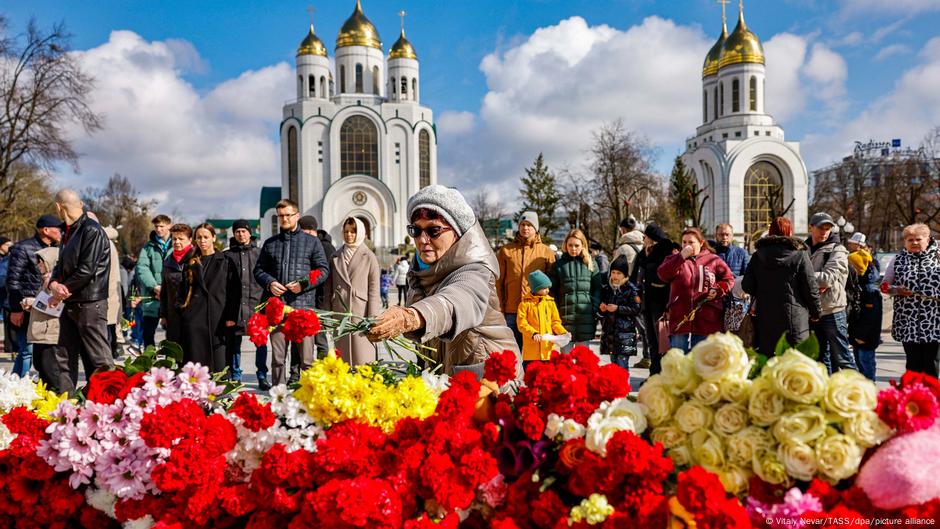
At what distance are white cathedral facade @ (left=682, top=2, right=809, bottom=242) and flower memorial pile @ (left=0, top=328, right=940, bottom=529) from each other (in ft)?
167

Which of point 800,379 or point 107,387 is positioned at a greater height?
point 800,379

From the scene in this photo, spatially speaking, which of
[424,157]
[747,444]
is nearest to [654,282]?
[747,444]

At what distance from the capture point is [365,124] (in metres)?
53.1

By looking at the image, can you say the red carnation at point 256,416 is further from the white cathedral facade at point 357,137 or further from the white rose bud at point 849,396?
the white cathedral facade at point 357,137

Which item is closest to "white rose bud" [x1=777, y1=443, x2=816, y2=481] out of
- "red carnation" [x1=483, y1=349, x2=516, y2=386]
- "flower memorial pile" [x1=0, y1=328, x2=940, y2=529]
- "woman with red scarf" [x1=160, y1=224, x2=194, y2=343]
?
"flower memorial pile" [x1=0, y1=328, x2=940, y2=529]

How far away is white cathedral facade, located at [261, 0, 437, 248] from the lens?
2025 inches

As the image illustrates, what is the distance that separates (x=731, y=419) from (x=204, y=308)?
5.60 meters

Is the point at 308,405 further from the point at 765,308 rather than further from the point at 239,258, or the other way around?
the point at 239,258

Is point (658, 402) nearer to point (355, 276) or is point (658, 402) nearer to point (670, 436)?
point (670, 436)

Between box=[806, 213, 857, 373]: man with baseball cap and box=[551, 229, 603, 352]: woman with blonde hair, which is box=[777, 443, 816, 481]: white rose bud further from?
box=[551, 229, 603, 352]: woman with blonde hair

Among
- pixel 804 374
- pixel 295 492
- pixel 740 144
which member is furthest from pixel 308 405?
pixel 740 144

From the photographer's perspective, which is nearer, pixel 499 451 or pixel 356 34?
pixel 499 451

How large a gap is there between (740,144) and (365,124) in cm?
2878

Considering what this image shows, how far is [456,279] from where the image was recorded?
254 cm
